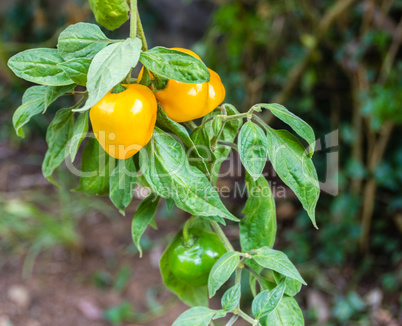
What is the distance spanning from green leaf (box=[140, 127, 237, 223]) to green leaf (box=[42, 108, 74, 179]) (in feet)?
0.38

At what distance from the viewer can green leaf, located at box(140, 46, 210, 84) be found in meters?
0.36

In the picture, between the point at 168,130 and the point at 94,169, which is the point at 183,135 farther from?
the point at 94,169

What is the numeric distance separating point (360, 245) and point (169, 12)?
155 centimetres

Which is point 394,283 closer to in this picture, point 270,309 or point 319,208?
point 319,208

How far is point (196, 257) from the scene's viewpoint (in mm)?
495

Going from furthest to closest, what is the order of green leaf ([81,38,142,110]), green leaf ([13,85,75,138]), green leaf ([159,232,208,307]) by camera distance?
green leaf ([159,232,208,307]) < green leaf ([13,85,75,138]) < green leaf ([81,38,142,110])

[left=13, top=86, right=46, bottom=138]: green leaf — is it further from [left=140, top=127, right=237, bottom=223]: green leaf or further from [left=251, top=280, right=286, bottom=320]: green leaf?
[left=251, top=280, right=286, bottom=320]: green leaf

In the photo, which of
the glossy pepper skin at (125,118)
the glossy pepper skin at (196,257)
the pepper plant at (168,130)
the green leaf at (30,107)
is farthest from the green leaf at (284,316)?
the green leaf at (30,107)

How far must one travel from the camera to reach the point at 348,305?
145cm

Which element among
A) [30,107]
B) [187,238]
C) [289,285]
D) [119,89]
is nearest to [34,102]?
[30,107]

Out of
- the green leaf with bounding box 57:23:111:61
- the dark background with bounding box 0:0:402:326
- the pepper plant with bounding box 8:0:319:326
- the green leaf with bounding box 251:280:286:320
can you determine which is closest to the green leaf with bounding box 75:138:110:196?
the pepper plant with bounding box 8:0:319:326

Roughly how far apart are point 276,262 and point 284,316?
0.18ft

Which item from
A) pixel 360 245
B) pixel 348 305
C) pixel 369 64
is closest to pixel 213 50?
pixel 369 64

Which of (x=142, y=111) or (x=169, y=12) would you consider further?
(x=169, y=12)
